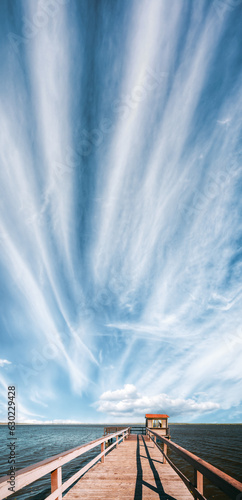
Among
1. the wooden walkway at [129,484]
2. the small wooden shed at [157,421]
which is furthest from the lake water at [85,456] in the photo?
the wooden walkway at [129,484]

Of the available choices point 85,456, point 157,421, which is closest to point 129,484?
point 85,456

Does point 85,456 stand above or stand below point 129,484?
below

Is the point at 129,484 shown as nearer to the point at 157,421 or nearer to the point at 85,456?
the point at 85,456

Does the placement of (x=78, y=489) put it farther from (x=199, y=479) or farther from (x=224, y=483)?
(x=224, y=483)

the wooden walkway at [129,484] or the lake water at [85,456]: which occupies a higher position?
the wooden walkway at [129,484]

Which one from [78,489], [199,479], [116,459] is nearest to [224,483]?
[199,479]

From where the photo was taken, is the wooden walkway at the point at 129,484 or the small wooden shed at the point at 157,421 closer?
the wooden walkway at the point at 129,484

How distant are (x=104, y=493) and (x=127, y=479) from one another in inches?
42.5

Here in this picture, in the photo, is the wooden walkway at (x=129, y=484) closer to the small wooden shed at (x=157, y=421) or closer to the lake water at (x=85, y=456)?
the lake water at (x=85, y=456)

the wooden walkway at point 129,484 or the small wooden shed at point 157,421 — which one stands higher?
the wooden walkway at point 129,484

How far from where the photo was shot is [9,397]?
15.5ft

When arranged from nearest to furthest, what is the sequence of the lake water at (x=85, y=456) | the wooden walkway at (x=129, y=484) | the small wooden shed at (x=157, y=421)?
the wooden walkway at (x=129, y=484), the lake water at (x=85, y=456), the small wooden shed at (x=157, y=421)

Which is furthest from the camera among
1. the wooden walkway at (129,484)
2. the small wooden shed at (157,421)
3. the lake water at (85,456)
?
the small wooden shed at (157,421)

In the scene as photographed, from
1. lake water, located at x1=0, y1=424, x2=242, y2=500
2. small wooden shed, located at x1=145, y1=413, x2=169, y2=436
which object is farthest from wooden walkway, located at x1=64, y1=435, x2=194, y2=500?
small wooden shed, located at x1=145, y1=413, x2=169, y2=436
